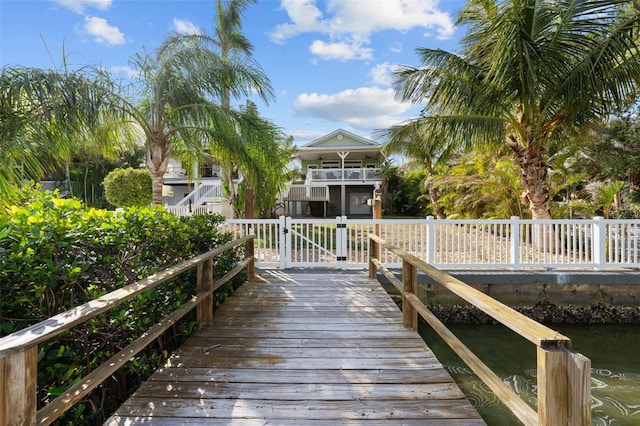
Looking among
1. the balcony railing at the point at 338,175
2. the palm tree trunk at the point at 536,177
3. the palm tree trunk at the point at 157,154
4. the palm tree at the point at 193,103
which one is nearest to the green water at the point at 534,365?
the palm tree trunk at the point at 536,177

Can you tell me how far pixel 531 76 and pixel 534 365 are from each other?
530 cm

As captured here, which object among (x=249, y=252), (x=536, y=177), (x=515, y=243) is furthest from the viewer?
(x=536, y=177)

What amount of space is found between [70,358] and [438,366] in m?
2.89

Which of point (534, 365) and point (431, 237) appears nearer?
point (534, 365)

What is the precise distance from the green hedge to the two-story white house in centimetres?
1766

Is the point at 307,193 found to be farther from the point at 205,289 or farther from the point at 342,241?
the point at 205,289

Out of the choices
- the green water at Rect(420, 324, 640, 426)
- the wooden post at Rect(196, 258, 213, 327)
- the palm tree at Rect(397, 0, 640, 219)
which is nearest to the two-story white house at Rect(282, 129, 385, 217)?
the palm tree at Rect(397, 0, 640, 219)

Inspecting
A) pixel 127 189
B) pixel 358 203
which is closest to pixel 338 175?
pixel 358 203

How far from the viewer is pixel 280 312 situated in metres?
4.38

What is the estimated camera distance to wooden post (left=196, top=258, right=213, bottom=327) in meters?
3.62

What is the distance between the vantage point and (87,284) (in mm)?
2678

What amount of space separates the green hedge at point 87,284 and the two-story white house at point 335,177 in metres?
17.7

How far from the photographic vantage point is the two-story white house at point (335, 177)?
71.2ft

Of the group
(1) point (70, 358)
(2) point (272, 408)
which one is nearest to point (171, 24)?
(1) point (70, 358)
